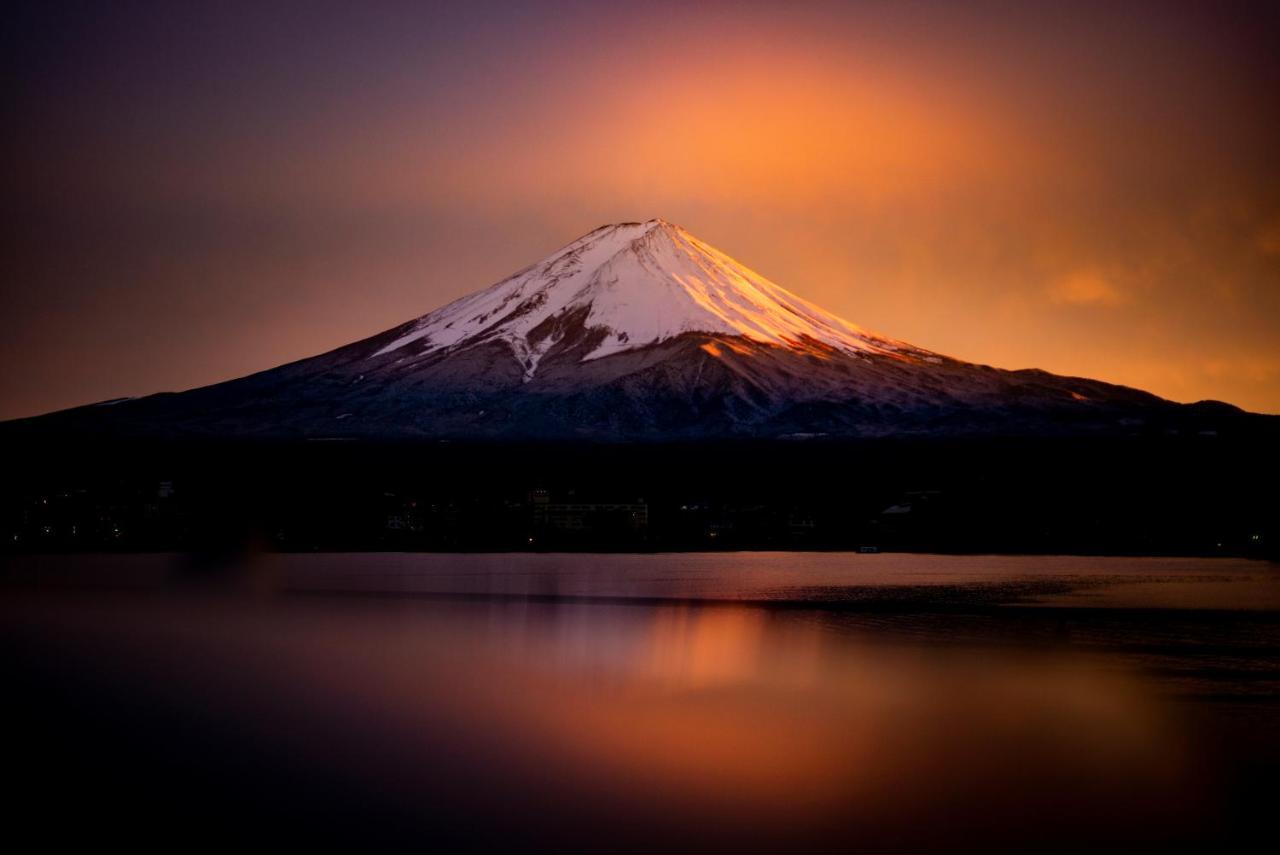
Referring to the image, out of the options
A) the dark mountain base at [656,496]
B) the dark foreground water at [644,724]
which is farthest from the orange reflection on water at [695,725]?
the dark mountain base at [656,496]

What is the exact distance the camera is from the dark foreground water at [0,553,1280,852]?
22.0 meters

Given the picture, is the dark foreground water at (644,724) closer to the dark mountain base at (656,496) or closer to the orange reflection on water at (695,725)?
the orange reflection on water at (695,725)

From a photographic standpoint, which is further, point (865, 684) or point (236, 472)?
point (236, 472)

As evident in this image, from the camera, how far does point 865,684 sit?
118ft

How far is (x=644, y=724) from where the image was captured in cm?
3111

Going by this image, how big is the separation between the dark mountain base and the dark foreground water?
65.3 metres

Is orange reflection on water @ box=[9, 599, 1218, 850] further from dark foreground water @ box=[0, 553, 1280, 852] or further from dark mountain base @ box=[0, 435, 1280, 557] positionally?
dark mountain base @ box=[0, 435, 1280, 557]

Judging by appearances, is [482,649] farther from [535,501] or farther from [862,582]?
[535,501]

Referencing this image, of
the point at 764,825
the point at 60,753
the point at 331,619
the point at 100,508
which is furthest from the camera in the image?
the point at 100,508

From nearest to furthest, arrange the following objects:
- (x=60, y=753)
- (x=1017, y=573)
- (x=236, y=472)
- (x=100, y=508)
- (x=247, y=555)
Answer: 1. (x=60, y=753)
2. (x=1017, y=573)
3. (x=247, y=555)
4. (x=100, y=508)
5. (x=236, y=472)

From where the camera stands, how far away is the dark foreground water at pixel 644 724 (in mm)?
22047

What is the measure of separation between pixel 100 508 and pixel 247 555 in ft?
108

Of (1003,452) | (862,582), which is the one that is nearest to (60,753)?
(862,582)

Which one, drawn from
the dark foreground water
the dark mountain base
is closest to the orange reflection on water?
the dark foreground water
